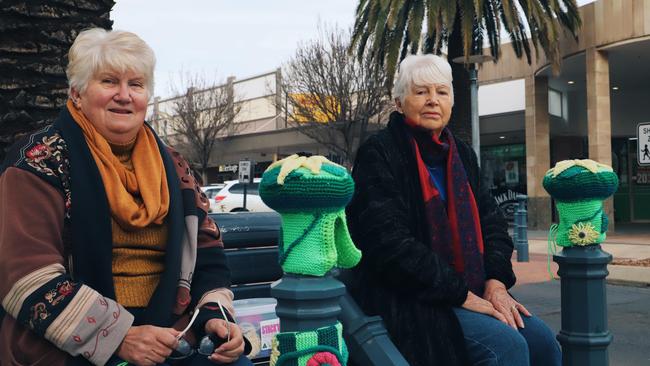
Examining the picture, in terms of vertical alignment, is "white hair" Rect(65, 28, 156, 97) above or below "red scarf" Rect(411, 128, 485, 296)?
above

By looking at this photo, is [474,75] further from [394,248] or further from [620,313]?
[394,248]

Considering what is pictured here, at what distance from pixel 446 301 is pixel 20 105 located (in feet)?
6.90

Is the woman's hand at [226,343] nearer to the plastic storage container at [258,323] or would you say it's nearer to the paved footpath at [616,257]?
the plastic storage container at [258,323]

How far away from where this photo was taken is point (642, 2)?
1658 cm

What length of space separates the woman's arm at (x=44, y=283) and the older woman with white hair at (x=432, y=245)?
95 cm

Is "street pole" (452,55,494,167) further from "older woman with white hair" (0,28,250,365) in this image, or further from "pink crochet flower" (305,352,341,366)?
"pink crochet flower" (305,352,341,366)

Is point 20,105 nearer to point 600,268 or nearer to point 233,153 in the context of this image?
point 600,268

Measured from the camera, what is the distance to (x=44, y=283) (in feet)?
5.81

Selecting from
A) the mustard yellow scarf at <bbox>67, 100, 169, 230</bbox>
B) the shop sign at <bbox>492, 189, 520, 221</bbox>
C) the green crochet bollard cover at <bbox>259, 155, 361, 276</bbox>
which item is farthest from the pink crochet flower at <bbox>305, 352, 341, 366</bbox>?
the shop sign at <bbox>492, 189, 520, 221</bbox>

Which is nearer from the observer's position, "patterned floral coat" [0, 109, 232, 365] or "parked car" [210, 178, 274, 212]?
"patterned floral coat" [0, 109, 232, 365]

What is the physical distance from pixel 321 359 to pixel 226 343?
41 centimetres

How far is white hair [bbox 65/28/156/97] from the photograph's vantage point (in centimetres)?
206

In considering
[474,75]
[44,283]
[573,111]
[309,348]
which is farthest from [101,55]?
[573,111]

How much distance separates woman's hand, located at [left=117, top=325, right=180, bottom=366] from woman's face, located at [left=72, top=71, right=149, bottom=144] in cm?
61
